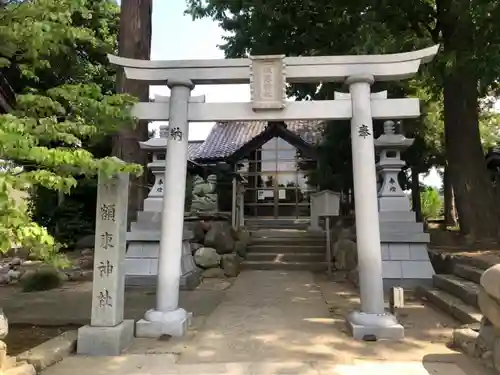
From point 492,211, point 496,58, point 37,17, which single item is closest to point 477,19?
point 496,58

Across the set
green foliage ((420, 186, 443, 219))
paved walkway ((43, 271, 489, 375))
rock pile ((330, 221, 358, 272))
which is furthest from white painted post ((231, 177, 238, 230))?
green foliage ((420, 186, 443, 219))

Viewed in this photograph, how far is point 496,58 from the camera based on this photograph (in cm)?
733

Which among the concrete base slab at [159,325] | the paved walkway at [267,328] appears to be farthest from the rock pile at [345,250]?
the concrete base slab at [159,325]

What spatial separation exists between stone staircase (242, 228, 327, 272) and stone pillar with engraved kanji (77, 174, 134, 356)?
24.5ft

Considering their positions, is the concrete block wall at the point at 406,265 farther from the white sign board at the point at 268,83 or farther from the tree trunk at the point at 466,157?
the white sign board at the point at 268,83

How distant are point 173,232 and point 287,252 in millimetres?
8046

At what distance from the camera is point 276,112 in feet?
18.7

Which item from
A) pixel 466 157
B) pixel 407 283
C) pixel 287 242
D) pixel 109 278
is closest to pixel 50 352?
pixel 109 278

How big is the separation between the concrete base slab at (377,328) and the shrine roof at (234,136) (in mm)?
13839

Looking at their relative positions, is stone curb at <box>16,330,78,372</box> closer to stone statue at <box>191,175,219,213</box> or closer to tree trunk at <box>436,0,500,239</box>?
tree trunk at <box>436,0,500,239</box>

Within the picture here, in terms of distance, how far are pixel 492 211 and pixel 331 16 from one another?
594 centimetres

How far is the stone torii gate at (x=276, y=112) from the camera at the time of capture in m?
5.36

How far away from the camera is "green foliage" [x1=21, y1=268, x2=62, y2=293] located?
880cm

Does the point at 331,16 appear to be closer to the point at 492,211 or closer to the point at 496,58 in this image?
the point at 496,58
